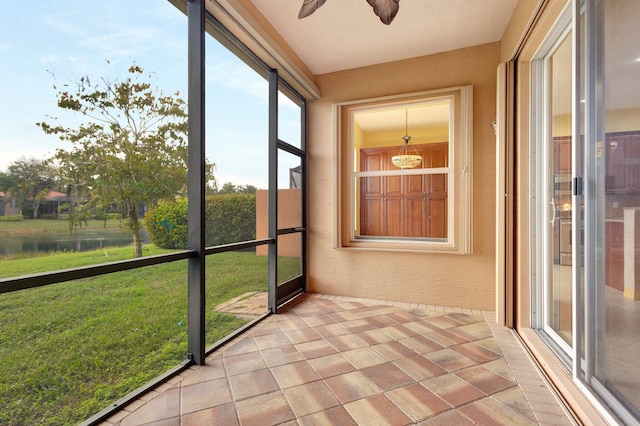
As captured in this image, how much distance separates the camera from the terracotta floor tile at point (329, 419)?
1.39m

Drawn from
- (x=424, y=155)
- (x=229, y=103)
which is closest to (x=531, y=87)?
(x=424, y=155)

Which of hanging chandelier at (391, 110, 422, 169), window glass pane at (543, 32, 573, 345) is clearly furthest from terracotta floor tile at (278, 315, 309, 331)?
hanging chandelier at (391, 110, 422, 169)

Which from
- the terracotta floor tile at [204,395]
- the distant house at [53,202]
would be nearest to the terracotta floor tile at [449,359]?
the terracotta floor tile at [204,395]

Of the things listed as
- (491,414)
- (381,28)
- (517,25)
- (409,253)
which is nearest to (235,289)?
(409,253)

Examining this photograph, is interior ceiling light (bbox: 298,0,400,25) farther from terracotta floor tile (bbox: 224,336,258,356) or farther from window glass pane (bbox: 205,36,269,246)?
terracotta floor tile (bbox: 224,336,258,356)

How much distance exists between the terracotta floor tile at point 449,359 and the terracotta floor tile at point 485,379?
0.17ft

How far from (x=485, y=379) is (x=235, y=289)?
99.0 inches

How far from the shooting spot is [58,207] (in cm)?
144

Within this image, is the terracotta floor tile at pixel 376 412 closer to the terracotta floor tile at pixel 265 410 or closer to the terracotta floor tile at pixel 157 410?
the terracotta floor tile at pixel 265 410

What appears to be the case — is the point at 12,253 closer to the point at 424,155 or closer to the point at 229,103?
the point at 229,103

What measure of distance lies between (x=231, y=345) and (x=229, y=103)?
6.94 ft

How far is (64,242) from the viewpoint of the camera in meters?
1.46

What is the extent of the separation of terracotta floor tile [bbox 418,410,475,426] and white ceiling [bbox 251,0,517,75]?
2891 millimetres

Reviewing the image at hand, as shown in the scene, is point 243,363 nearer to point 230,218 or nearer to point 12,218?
point 230,218
